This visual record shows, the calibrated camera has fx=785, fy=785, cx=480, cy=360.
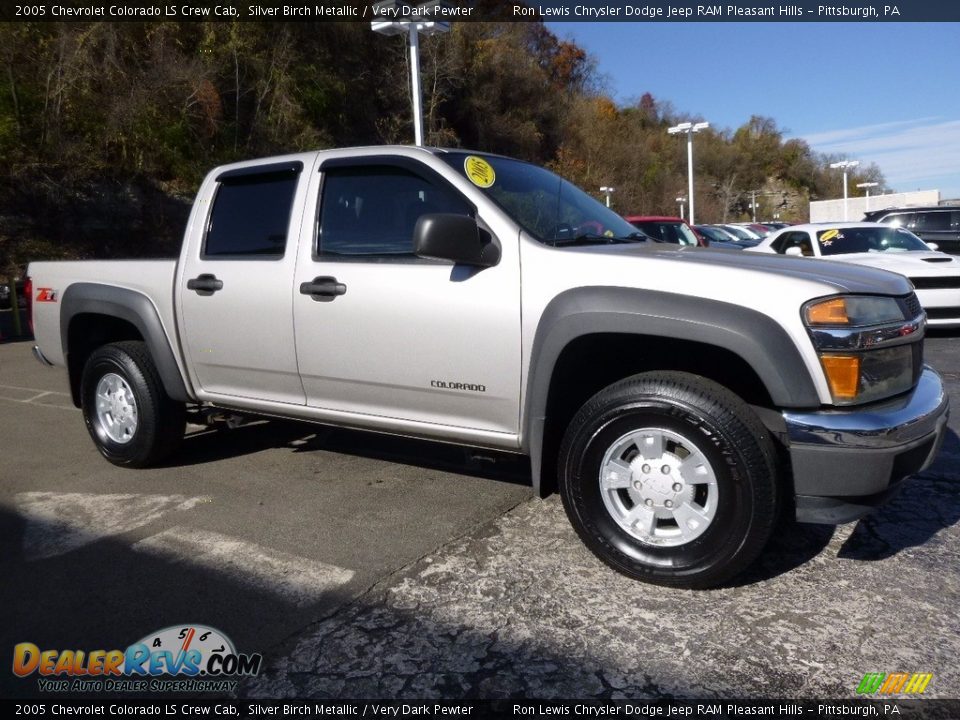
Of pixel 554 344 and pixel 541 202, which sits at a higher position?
pixel 541 202

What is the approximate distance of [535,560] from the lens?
3.50 m

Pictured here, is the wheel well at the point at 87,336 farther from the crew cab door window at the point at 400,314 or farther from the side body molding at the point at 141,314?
the crew cab door window at the point at 400,314

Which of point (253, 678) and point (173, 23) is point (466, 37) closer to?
point (173, 23)

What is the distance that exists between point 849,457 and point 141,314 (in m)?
3.88

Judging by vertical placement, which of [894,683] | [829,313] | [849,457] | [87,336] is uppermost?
[829,313]

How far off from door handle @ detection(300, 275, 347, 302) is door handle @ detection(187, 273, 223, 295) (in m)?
0.68

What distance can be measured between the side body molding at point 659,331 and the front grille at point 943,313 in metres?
7.75

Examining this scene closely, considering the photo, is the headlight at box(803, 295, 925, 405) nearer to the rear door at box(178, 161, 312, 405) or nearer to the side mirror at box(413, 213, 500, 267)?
the side mirror at box(413, 213, 500, 267)

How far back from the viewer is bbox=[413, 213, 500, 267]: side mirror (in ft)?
10.6

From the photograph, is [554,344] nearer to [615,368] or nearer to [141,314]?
[615,368]

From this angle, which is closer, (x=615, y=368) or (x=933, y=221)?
(x=615, y=368)

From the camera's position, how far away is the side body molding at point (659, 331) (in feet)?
9.43

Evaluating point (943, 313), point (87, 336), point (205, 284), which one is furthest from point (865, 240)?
point (87, 336)

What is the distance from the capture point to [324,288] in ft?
12.8
